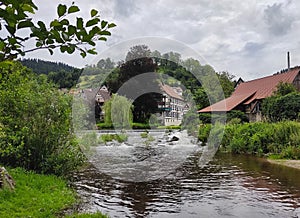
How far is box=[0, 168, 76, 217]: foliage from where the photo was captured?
6242mm

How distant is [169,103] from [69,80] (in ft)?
32.6

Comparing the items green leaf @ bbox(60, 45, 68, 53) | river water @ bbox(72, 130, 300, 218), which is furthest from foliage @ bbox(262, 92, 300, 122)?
green leaf @ bbox(60, 45, 68, 53)

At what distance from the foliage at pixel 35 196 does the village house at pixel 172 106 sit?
1660 centimetres

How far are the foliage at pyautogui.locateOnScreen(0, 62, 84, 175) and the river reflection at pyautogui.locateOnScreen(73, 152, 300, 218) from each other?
102cm

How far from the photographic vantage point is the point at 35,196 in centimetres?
718

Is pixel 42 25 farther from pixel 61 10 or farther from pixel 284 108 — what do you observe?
pixel 284 108

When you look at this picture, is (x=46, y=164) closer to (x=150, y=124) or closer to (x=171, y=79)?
(x=171, y=79)

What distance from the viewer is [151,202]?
26.1 ft

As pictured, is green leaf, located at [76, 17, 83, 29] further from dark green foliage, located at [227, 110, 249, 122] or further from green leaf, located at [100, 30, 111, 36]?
dark green foliage, located at [227, 110, 249, 122]

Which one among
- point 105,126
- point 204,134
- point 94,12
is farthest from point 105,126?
point 94,12

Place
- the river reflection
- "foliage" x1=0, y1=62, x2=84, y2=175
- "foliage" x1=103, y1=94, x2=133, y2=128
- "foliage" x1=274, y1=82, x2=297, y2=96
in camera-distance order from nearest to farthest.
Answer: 1. the river reflection
2. "foliage" x1=0, y1=62, x2=84, y2=175
3. "foliage" x1=274, y1=82, x2=297, y2=96
4. "foliage" x1=103, y1=94, x2=133, y2=128

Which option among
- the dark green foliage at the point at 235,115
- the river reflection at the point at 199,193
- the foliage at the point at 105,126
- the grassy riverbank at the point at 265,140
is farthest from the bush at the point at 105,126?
the river reflection at the point at 199,193

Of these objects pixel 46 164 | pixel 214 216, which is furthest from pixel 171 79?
pixel 214 216

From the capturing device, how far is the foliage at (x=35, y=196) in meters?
6.24
